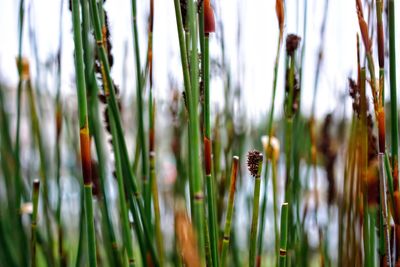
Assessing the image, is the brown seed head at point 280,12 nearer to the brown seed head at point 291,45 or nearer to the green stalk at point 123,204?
the brown seed head at point 291,45

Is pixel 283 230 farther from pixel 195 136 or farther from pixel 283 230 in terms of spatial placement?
pixel 195 136

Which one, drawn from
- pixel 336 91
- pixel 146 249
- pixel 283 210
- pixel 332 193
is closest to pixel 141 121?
pixel 146 249

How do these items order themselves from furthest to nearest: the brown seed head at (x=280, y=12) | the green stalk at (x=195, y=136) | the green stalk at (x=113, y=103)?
the brown seed head at (x=280, y=12) → the green stalk at (x=113, y=103) → the green stalk at (x=195, y=136)

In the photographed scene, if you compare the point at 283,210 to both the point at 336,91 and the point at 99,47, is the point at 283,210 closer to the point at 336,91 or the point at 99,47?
the point at 99,47

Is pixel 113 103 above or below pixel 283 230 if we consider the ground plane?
above

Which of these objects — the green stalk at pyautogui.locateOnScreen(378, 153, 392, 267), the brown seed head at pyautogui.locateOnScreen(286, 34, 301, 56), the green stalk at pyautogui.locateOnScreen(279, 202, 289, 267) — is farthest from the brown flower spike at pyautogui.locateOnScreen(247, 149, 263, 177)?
the brown seed head at pyautogui.locateOnScreen(286, 34, 301, 56)

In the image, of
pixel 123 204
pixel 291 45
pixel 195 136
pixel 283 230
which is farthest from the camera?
pixel 291 45

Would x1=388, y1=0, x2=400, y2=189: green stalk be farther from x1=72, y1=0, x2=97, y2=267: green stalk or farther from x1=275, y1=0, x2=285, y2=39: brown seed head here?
x1=72, y1=0, x2=97, y2=267: green stalk

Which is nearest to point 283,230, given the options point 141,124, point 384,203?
point 384,203

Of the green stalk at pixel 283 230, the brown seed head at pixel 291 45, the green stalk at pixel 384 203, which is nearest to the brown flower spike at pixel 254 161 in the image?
the green stalk at pixel 283 230
